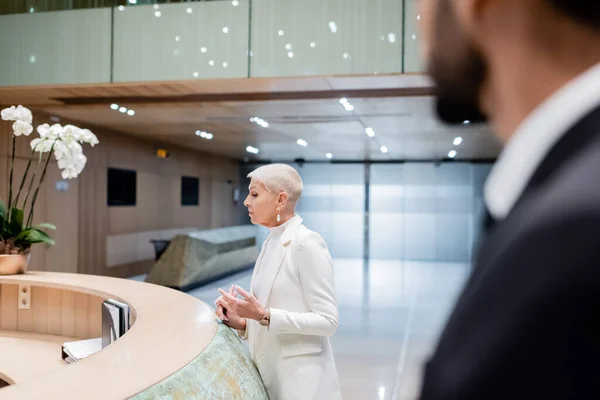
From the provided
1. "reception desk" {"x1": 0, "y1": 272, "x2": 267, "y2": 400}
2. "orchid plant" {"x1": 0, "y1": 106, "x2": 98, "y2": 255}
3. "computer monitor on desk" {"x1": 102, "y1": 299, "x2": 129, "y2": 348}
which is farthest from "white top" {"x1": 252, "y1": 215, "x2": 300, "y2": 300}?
"orchid plant" {"x1": 0, "y1": 106, "x2": 98, "y2": 255}

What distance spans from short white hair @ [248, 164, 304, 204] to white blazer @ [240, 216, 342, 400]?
19 cm

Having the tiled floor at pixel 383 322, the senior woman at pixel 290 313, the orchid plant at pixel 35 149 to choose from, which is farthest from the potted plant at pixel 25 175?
the tiled floor at pixel 383 322

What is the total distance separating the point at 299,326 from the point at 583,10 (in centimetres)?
186

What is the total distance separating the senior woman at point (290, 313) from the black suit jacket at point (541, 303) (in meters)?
1.79

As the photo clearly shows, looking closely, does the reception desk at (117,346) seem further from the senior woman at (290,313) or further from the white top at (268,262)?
the white top at (268,262)

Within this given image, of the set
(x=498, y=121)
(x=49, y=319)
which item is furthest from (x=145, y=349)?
(x=49, y=319)

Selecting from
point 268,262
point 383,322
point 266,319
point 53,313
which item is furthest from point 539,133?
point 383,322

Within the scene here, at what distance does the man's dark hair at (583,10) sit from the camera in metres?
0.37

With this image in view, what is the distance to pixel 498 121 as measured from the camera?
43 cm

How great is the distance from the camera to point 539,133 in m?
0.36

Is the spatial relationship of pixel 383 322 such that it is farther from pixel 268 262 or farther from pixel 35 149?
pixel 268 262

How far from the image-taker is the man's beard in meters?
0.43

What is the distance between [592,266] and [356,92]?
251 inches

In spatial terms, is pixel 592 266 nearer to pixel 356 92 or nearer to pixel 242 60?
pixel 242 60
